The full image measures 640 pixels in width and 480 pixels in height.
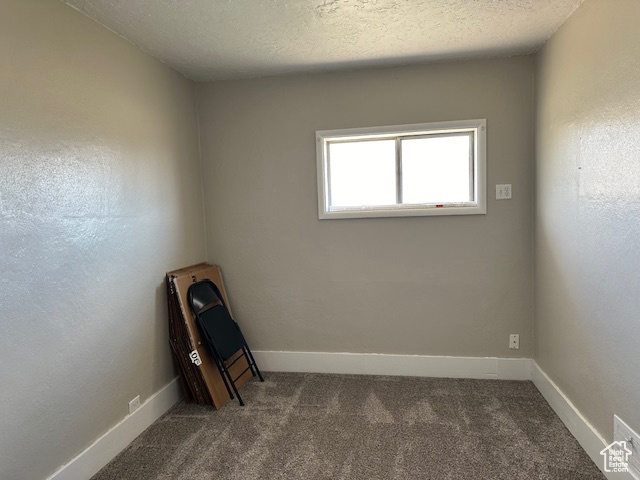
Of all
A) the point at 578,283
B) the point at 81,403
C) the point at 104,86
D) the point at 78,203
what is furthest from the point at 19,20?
the point at 578,283

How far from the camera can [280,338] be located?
3051 millimetres

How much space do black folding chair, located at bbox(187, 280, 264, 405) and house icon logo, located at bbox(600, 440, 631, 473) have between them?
2031 mm

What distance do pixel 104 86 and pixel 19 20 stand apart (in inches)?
19.6

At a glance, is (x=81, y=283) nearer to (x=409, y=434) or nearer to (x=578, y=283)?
(x=409, y=434)

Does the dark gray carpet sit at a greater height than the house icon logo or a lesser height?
lesser

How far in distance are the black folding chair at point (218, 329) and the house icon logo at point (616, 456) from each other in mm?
2031

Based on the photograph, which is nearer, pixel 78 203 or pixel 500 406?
pixel 78 203

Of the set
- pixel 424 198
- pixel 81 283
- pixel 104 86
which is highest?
pixel 104 86

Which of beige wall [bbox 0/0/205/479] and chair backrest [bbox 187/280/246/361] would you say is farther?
chair backrest [bbox 187/280/246/361]

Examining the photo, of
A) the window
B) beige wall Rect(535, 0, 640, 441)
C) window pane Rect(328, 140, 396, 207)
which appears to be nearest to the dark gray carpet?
beige wall Rect(535, 0, 640, 441)

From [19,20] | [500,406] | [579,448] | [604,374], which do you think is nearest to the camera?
[19,20]

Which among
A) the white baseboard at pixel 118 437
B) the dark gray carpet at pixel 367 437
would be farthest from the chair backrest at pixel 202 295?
the dark gray carpet at pixel 367 437

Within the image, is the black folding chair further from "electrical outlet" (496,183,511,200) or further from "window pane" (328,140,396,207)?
"electrical outlet" (496,183,511,200)

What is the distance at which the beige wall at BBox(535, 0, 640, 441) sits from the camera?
1533 millimetres
